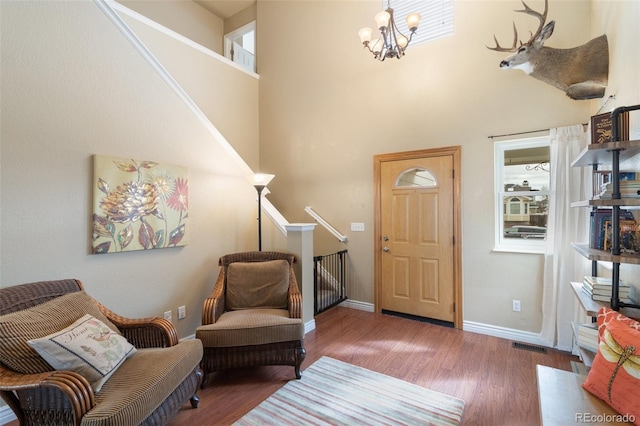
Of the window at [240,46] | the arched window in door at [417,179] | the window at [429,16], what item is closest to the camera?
the window at [429,16]

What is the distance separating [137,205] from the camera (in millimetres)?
2594

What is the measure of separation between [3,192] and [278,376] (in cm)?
238

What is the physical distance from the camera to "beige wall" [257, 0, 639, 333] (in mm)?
3096

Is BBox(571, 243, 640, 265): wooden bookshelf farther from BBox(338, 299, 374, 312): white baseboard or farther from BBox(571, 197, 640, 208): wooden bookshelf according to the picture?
BBox(338, 299, 374, 312): white baseboard

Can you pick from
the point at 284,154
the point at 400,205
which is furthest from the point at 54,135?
the point at 400,205

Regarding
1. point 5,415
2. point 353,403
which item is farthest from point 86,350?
point 353,403

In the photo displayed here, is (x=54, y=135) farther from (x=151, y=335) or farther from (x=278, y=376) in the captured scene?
(x=278, y=376)

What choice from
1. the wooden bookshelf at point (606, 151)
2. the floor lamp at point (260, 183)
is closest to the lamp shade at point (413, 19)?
the wooden bookshelf at point (606, 151)

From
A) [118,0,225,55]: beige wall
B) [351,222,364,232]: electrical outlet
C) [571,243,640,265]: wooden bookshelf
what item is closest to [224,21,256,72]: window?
[118,0,225,55]: beige wall

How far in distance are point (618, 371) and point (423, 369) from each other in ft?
5.00

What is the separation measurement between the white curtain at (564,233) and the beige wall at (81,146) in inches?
140

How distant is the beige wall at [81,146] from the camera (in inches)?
78.6

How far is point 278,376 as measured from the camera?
2.47 metres

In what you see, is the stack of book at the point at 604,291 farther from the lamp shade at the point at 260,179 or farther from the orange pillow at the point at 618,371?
the lamp shade at the point at 260,179
